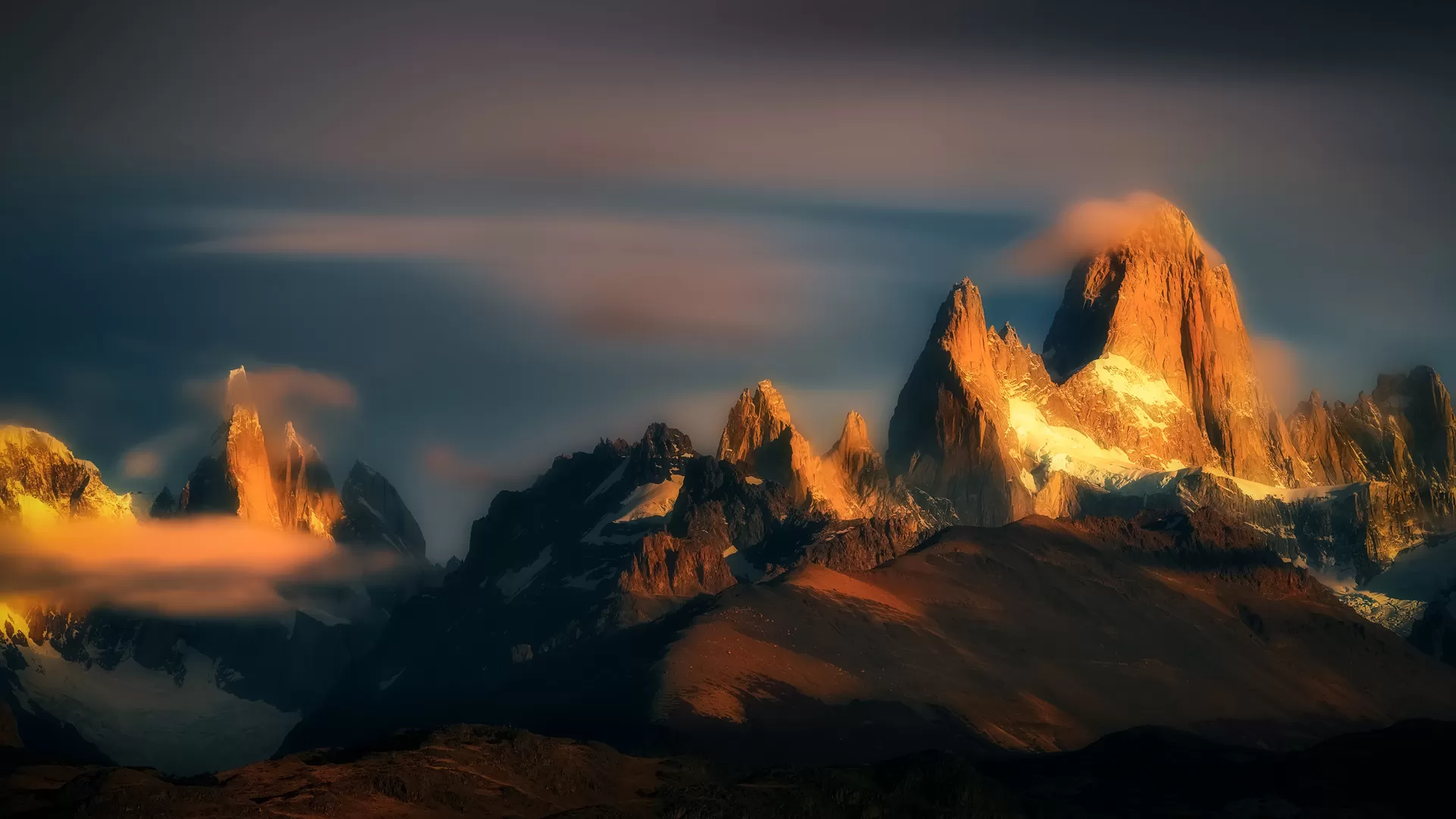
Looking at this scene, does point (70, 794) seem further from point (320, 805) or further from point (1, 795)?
point (320, 805)

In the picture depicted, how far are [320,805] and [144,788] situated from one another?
13.6m

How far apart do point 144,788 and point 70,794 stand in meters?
5.91

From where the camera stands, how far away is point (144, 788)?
192500 millimetres

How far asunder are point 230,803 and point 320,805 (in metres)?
7.28

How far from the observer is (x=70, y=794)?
635 feet

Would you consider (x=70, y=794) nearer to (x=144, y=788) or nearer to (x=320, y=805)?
(x=144, y=788)

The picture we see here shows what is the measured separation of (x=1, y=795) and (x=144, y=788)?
12.2 metres

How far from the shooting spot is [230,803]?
7648 inches

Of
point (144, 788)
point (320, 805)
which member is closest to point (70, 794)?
point (144, 788)

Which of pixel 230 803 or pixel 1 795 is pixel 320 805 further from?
pixel 1 795

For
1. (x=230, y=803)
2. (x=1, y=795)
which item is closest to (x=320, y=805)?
(x=230, y=803)

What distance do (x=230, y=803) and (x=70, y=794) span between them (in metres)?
11.9
